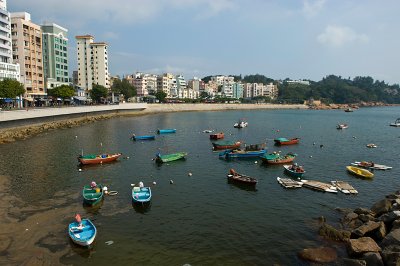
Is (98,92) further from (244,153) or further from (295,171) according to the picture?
(295,171)

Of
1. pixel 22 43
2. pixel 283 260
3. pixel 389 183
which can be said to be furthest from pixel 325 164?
pixel 22 43

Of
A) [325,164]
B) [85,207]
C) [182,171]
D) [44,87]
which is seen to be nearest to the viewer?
[85,207]

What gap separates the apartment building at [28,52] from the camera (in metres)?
105

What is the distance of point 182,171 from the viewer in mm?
43875

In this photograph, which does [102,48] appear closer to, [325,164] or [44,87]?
[44,87]

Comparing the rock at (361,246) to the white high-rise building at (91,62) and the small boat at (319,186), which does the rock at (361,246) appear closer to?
the small boat at (319,186)

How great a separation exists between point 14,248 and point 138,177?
1945 centimetres

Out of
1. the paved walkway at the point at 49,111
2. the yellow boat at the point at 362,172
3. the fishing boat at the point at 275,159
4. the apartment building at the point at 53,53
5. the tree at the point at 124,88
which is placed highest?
the apartment building at the point at 53,53

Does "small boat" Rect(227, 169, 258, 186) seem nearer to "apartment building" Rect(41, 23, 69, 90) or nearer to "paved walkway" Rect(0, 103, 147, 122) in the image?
"paved walkway" Rect(0, 103, 147, 122)

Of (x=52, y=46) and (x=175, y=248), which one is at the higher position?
(x=52, y=46)

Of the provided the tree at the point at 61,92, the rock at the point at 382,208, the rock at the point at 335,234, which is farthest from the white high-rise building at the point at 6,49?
the rock at the point at 382,208

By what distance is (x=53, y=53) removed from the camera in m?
123

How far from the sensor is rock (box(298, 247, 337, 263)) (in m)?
20.9

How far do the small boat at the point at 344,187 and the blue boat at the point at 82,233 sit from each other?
26.4 m
